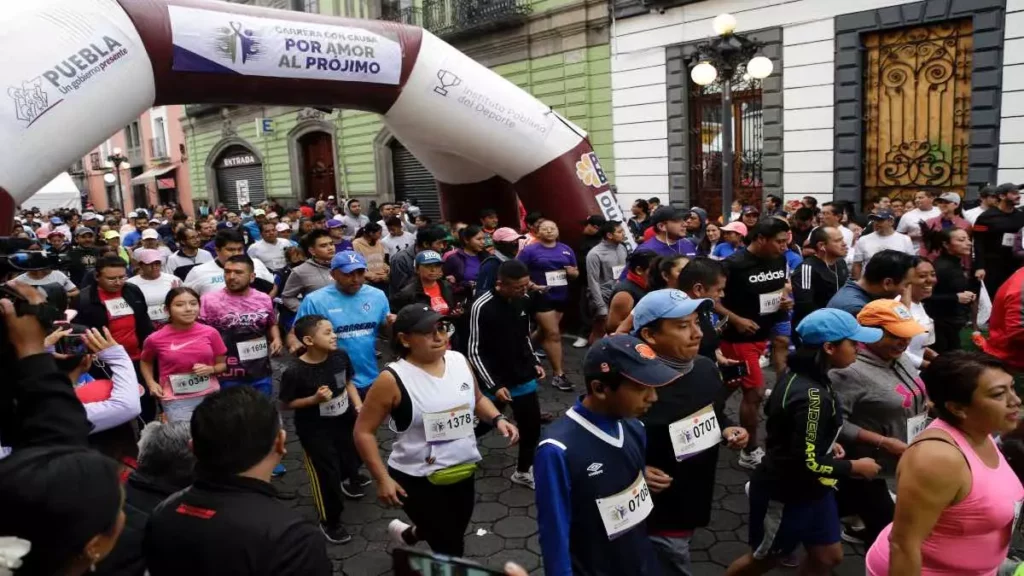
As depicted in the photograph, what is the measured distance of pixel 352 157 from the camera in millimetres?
21625

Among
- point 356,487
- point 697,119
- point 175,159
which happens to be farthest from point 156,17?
point 175,159

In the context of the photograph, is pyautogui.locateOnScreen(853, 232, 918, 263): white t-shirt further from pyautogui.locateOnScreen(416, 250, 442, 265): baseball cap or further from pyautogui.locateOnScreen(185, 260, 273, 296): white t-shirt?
pyautogui.locateOnScreen(185, 260, 273, 296): white t-shirt

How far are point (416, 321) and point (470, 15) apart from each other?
15.2 metres

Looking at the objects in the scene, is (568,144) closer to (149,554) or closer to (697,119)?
(697,119)

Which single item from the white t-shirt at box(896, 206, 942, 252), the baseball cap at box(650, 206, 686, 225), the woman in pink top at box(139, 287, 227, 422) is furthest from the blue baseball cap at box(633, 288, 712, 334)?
the white t-shirt at box(896, 206, 942, 252)

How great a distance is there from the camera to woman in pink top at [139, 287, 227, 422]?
4.50 m

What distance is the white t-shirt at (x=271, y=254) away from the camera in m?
8.31

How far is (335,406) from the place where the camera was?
4355 millimetres

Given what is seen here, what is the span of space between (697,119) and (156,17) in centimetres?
998

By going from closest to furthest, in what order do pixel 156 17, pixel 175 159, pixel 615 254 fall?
pixel 156 17 → pixel 615 254 → pixel 175 159

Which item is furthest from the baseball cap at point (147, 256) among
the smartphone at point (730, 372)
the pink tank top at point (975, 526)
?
the pink tank top at point (975, 526)

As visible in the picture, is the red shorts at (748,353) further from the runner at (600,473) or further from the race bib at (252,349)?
the race bib at (252,349)

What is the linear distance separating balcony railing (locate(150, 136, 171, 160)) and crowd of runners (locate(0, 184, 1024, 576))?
31.4 m

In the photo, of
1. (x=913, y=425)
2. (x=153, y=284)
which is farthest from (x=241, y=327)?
(x=913, y=425)
